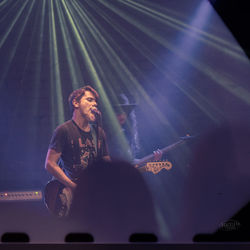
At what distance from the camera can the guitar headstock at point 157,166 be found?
2.62 m

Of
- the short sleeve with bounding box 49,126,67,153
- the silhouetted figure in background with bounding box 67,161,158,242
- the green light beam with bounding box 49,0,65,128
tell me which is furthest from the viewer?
the green light beam with bounding box 49,0,65,128

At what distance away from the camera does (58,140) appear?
2.62m

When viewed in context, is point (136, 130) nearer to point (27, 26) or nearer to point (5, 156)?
point (5, 156)

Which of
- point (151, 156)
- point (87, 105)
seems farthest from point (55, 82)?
point (151, 156)

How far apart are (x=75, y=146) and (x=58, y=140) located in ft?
0.67

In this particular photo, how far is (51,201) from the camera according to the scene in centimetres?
252

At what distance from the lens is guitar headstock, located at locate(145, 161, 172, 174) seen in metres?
2.62

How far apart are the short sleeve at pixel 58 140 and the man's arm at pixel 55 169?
0.15 ft

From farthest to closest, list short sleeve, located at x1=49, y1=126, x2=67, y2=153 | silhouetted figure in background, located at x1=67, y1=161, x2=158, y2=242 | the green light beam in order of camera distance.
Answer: the green light beam, short sleeve, located at x1=49, y1=126, x2=67, y2=153, silhouetted figure in background, located at x1=67, y1=161, x2=158, y2=242

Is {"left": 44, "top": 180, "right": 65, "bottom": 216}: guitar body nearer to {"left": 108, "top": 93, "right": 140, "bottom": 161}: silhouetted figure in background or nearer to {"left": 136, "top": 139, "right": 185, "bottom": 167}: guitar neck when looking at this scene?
{"left": 108, "top": 93, "right": 140, "bottom": 161}: silhouetted figure in background

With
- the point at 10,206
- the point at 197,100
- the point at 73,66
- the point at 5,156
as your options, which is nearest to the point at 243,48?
the point at 197,100

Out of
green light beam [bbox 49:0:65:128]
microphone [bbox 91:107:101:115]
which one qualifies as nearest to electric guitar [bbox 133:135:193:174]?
microphone [bbox 91:107:101:115]

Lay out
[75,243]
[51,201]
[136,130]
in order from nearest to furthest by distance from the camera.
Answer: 1. [75,243]
2. [51,201]
3. [136,130]

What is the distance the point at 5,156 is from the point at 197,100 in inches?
85.4
